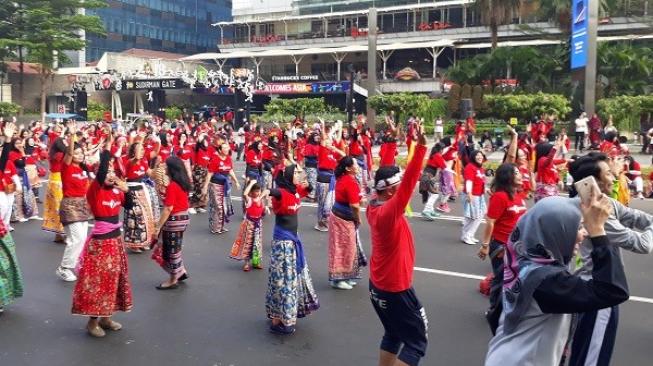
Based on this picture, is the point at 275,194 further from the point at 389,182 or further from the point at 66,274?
the point at 66,274

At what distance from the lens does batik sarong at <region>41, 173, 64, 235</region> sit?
11.4 m

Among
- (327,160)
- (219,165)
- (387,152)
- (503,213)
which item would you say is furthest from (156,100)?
(503,213)

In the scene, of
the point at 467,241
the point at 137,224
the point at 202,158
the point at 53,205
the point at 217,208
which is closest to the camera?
the point at 137,224

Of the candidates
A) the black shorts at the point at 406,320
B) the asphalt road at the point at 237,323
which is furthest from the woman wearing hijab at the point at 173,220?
the black shorts at the point at 406,320

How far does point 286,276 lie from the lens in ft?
22.0

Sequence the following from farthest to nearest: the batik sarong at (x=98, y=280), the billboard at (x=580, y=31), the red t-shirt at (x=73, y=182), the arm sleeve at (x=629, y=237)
Answer: the billboard at (x=580, y=31)
the red t-shirt at (x=73, y=182)
the batik sarong at (x=98, y=280)
the arm sleeve at (x=629, y=237)

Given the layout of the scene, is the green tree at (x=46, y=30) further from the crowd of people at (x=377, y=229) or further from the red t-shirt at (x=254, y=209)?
the red t-shirt at (x=254, y=209)

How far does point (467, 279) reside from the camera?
8.91 meters

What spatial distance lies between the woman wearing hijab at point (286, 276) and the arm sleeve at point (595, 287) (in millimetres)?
3867

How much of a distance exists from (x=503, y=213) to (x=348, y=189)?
1855 mm

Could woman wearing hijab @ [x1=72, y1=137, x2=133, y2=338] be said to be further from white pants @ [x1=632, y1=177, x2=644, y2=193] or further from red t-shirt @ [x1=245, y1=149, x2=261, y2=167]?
white pants @ [x1=632, y1=177, x2=644, y2=193]

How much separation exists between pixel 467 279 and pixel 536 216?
5.89 metres

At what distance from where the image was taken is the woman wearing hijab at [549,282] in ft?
9.64

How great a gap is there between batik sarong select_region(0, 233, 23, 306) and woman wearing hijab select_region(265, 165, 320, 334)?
276 cm
